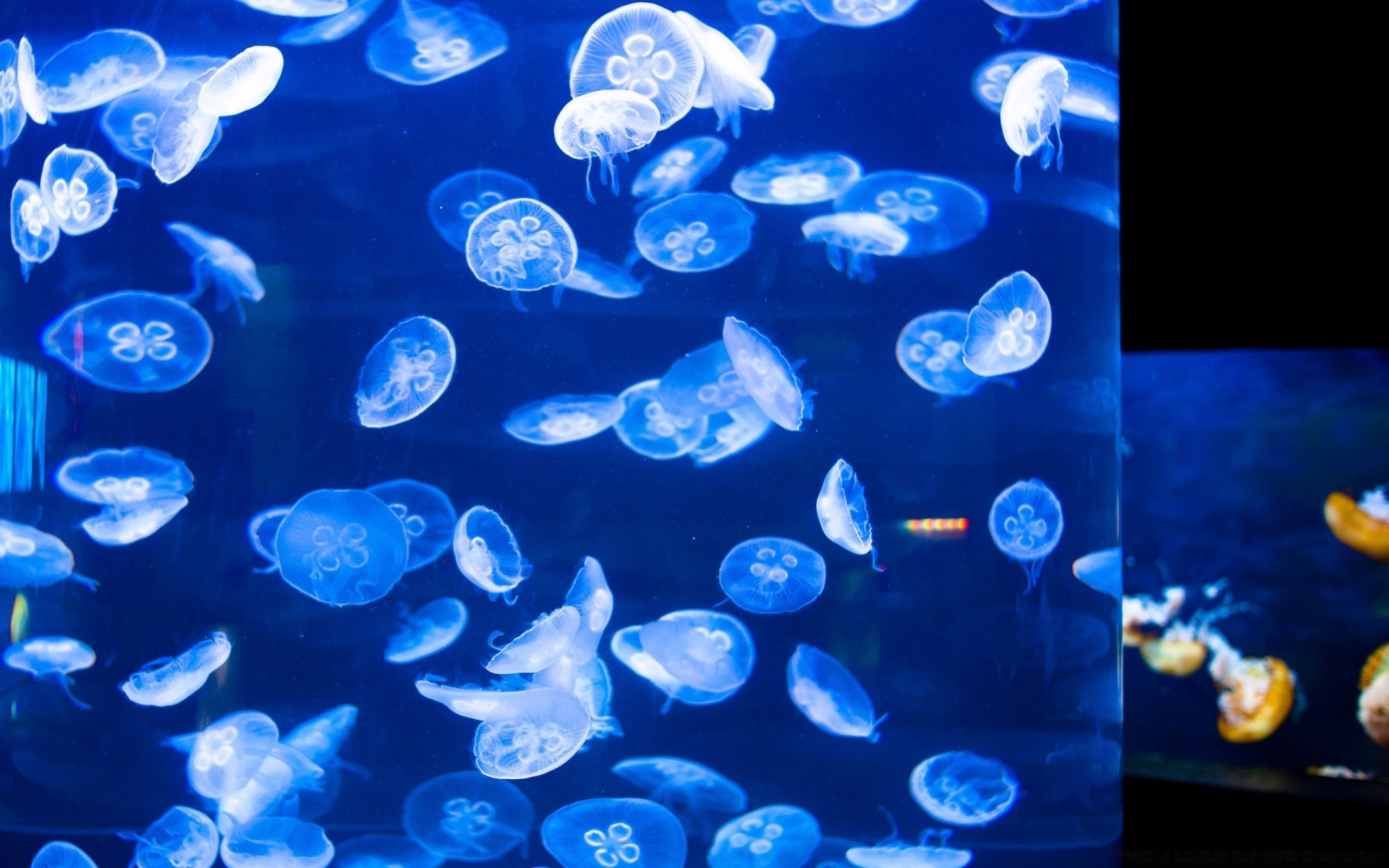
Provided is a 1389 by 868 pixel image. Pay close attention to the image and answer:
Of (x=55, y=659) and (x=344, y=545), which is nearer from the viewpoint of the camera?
(x=344, y=545)

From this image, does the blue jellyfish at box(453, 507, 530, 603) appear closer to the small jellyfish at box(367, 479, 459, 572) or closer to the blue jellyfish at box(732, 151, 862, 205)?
the small jellyfish at box(367, 479, 459, 572)

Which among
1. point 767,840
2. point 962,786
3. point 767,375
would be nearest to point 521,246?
point 767,375

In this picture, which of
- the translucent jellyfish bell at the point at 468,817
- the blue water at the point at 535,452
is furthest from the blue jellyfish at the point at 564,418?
the translucent jellyfish bell at the point at 468,817

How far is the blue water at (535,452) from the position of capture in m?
2.53

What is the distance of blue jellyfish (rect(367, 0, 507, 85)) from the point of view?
2547 mm

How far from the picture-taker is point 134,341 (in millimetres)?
2582

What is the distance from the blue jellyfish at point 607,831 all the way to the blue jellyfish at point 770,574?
22.3 inches

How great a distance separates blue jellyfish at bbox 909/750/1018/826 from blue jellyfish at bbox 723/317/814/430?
3.05 ft

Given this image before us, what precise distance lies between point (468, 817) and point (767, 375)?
1313 mm

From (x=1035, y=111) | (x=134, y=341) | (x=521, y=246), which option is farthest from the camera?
(x=1035, y=111)

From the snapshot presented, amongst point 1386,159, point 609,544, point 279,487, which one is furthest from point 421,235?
point 1386,159

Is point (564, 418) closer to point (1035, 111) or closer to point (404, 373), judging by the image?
point (404, 373)

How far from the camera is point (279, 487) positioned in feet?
8.32

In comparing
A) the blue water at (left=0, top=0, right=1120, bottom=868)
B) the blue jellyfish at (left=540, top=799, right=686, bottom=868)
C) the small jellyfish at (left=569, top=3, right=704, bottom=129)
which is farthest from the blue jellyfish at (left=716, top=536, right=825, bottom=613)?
the small jellyfish at (left=569, top=3, right=704, bottom=129)
